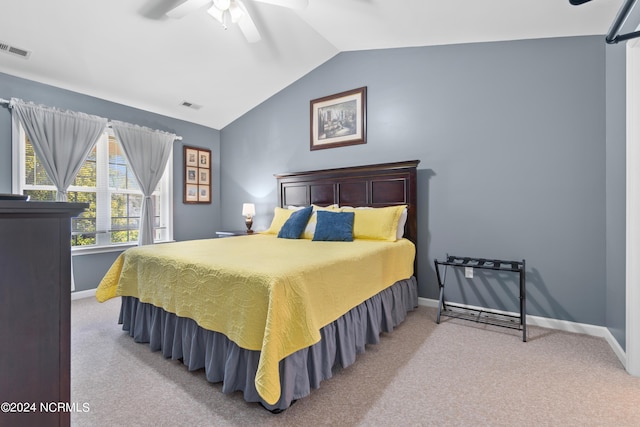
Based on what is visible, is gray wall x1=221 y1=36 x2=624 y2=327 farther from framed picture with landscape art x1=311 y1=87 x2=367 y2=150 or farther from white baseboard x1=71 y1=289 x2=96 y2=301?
white baseboard x1=71 y1=289 x2=96 y2=301

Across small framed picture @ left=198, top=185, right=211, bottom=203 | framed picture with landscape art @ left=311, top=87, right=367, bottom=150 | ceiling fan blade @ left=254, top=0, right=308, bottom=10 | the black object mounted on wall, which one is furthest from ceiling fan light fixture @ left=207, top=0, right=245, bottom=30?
small framed picture @ left=198, top=185, right=211, bottom=203

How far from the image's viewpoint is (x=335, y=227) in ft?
10.2

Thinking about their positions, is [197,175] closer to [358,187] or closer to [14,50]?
[14,50]

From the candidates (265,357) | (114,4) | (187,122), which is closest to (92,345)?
(265,357)

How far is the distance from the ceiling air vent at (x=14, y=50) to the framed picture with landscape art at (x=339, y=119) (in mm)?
3054

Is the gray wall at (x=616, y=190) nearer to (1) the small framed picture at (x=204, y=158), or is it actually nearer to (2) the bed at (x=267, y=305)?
(2) the bed at (x=267, y=305)

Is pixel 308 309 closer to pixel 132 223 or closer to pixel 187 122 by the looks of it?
pixel 132 223

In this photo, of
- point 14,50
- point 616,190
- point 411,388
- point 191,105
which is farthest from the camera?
point 191,105

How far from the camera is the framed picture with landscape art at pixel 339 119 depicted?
379cm

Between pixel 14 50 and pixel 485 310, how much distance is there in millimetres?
5206

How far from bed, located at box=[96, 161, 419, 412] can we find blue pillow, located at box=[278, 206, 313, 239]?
0.53 m

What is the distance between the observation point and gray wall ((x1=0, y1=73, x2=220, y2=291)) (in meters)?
3.18

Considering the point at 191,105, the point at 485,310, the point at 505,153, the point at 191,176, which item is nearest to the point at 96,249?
the point at 191,176

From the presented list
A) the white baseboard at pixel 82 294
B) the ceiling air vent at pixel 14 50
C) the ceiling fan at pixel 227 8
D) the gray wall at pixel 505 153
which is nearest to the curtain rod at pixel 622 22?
the gray wall at pixel 505 153
